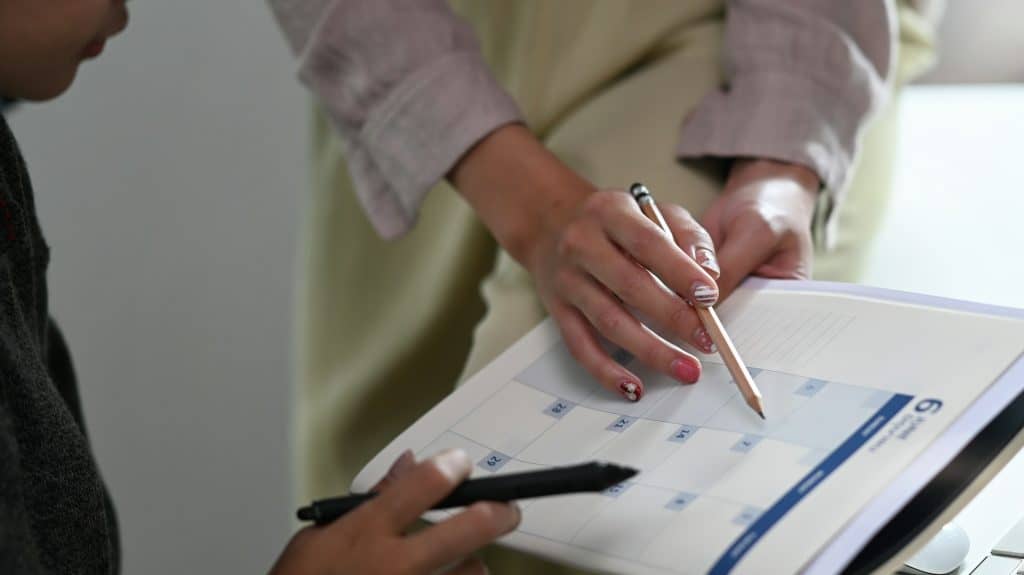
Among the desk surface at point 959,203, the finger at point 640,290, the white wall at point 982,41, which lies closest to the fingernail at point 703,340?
the finger at point 640,290

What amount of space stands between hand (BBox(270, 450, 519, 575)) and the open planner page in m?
0.03

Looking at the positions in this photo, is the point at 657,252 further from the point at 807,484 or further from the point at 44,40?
the point at 44,40

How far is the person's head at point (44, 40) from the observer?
1.82 feet

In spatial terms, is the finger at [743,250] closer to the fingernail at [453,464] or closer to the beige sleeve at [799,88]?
the beige sleeve at [799,88]

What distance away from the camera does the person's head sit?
21.8 inches

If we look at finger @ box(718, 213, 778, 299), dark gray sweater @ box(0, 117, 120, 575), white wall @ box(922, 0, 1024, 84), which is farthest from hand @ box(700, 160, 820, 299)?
white wall @ box(922, 0, 1024, 84)

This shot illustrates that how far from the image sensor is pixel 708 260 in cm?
52

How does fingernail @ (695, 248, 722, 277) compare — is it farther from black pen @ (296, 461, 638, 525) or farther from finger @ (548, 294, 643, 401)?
black pen @ (296, 461, 638, 525)

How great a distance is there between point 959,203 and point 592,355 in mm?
381

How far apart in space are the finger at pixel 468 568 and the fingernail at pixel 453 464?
0.04 metres

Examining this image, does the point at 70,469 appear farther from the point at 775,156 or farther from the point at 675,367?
the point at 775,156

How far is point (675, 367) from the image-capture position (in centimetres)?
48

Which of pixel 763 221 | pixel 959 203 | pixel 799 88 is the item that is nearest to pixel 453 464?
pixel 763 221

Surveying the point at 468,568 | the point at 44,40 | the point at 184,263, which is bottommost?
the point at 184,263
